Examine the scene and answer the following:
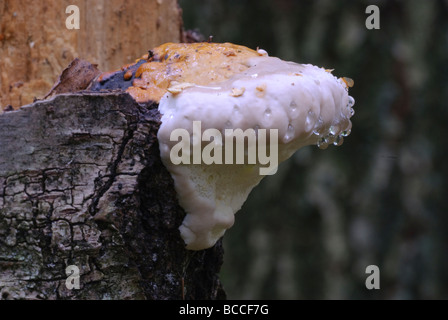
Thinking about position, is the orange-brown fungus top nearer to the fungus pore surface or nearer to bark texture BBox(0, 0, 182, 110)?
the fungus pore surface

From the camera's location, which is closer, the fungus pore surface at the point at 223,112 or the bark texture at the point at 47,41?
the fungus pore surface at the point at 223,112

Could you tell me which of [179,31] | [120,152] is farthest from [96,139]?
[179,31]

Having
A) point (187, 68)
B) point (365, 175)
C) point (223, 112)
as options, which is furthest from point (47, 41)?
point (365, 175)

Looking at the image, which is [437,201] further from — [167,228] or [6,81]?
[6,81]

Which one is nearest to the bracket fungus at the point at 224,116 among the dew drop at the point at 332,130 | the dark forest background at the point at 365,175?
the dew drop at the point at 332,130

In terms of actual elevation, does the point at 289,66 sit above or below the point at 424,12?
below

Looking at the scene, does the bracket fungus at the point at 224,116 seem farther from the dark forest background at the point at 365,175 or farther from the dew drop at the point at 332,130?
the dark forest background at the point at 365,175

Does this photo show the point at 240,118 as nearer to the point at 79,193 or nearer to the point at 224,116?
the point at 224,116
